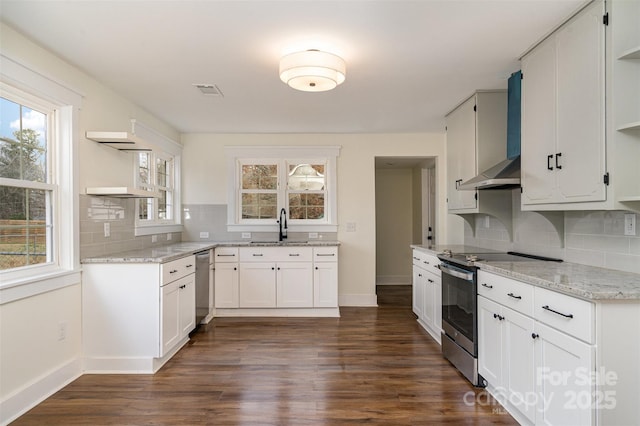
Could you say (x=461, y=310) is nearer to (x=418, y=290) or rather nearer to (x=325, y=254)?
(x=418, y=290)

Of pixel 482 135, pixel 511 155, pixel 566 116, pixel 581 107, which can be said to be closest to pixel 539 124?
pixel 566 116

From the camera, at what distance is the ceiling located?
1979 mm

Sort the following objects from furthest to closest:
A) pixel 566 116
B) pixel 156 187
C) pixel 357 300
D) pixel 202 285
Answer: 1. pixel 357 300
2. pixel 156 187
3. pixel 202 285
4. pixel 566 116

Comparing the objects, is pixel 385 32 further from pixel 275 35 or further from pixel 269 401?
pixel 269 401

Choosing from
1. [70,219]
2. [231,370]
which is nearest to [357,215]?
[231,370]

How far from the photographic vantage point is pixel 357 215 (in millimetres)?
4918

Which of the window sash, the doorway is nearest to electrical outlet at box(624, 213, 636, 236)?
the window sash

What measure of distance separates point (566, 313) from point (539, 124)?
1342mm

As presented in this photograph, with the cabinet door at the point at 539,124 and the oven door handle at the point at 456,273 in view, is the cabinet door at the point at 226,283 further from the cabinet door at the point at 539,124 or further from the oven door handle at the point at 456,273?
the cabinet door at the point at 539,124

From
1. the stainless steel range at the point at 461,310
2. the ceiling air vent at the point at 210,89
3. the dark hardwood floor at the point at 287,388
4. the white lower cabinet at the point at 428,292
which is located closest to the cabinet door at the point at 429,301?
the white lower cabinet at the point at 428,292

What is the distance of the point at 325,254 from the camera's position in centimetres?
437

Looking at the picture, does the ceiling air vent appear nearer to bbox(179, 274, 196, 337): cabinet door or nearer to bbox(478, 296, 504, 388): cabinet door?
bbox(179, 274, 196, 337): cabinet door

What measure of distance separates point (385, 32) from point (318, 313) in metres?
3.30

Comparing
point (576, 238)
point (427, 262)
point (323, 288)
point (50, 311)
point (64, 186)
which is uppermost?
point (64, 186)
